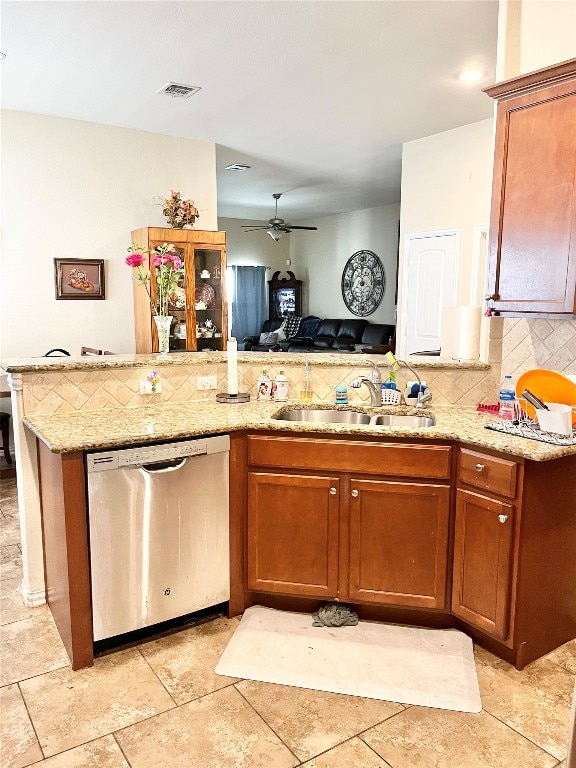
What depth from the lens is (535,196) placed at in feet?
→ 8.07

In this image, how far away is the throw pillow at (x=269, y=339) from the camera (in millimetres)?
10031

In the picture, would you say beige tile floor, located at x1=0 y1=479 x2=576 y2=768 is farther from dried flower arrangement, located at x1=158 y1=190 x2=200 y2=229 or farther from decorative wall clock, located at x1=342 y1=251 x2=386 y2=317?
decorative wall clock, located at x1=342 y1=251 x2=386 y2=317

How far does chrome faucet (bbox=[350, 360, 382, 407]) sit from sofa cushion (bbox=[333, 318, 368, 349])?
5.87 metres

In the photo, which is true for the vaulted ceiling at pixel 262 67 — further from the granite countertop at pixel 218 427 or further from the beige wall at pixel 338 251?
the beige wall at pixel 338 251

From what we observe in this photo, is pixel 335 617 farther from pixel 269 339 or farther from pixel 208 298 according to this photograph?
pixel 269 339

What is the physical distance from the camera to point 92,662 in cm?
234

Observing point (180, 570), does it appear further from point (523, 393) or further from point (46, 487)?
point (523, 393)

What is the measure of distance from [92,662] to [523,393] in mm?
2107

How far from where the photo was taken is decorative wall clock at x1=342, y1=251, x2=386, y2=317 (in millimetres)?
9406

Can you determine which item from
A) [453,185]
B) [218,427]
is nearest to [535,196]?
[218,427]

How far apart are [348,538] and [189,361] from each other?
124 centimetres

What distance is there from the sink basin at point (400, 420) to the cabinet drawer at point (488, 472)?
1.35ft

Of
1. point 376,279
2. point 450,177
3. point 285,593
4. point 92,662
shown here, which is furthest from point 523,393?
point 376,279

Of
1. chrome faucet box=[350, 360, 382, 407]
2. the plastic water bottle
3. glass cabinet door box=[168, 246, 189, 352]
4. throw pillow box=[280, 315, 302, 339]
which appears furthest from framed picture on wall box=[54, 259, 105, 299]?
throw pillow box=[280, 315, 302, 339]
